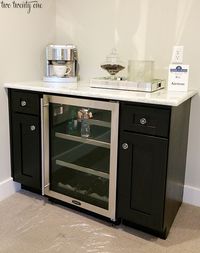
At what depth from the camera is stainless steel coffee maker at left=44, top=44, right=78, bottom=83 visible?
2.38 metres

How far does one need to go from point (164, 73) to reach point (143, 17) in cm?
44

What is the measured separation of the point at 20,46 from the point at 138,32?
91 centimetres

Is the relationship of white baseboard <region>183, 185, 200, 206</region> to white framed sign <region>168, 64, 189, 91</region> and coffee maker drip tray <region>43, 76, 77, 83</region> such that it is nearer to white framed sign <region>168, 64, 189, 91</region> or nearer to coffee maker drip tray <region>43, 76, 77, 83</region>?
white framed sign <region>168, 64, 189, 91</region>

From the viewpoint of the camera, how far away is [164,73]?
2.23 metres

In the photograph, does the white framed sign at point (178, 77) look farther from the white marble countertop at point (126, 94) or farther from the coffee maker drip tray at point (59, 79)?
the coffee maker drip tray at point (59, 79)

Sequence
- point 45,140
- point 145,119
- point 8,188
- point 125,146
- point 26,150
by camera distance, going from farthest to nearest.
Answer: point 8,188 → point 26,150 → point 45,140 → point 125,146 → point 145,119

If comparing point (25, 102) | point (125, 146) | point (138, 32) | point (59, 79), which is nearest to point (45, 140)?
point (25, 102)

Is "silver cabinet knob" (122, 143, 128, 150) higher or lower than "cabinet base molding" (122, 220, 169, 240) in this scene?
higher

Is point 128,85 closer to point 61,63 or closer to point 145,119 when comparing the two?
point 145,119

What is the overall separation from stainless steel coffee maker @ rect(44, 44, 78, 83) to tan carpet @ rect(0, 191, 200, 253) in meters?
1.00

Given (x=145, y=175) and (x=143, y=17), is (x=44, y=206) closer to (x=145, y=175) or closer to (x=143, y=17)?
(x=145, y=175)

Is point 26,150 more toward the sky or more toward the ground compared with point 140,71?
more toward the ground

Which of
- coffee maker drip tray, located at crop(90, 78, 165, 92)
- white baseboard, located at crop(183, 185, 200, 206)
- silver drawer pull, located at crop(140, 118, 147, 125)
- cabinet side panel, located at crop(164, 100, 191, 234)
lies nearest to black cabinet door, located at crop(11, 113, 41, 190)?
coffee maker drip tray, located at crop(90, 78, 165, 92)

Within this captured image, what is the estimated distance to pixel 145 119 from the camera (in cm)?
172
